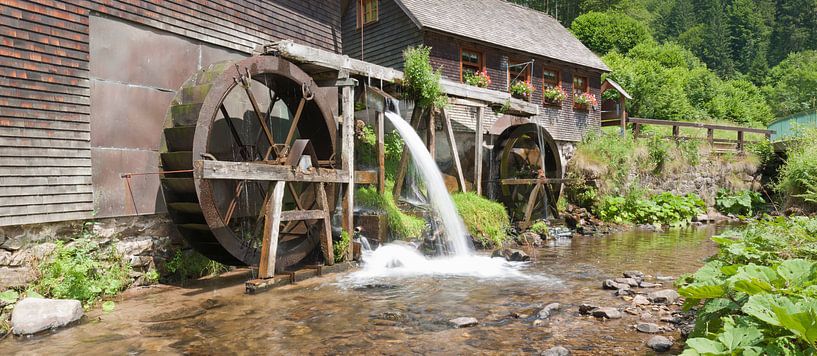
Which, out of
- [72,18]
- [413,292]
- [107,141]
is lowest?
[413,292]

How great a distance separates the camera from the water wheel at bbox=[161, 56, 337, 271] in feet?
20.7

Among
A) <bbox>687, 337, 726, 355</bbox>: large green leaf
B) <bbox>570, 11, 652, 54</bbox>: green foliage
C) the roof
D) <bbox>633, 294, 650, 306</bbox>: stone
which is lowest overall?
<bbox>633, 294, 650, 306</bbox>: stone

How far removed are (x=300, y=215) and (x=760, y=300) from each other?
517cm

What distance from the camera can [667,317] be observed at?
15.3ft

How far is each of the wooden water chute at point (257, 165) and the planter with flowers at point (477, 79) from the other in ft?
17.6

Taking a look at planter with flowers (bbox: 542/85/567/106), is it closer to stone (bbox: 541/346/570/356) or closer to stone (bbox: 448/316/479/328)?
stone (bbox: 448/316/479/328)

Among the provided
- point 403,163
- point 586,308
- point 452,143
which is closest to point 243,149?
point 403,163

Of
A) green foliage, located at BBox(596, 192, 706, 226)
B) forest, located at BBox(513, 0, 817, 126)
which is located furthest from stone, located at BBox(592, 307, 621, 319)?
forest, located at BBox(513, 0, 817, 126)

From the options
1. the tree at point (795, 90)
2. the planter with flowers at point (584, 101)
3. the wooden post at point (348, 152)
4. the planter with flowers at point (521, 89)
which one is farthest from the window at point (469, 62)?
the tree at point (795, 90)

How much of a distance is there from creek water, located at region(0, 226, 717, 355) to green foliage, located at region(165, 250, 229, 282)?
9.8 inches

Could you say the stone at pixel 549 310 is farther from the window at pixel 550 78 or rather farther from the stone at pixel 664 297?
the window at pixel 550 78

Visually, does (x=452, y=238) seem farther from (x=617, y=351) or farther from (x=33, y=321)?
(x=33, y=321)

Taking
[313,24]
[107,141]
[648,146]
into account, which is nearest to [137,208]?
[107,141]

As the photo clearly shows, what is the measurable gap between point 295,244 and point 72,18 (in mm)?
3854
